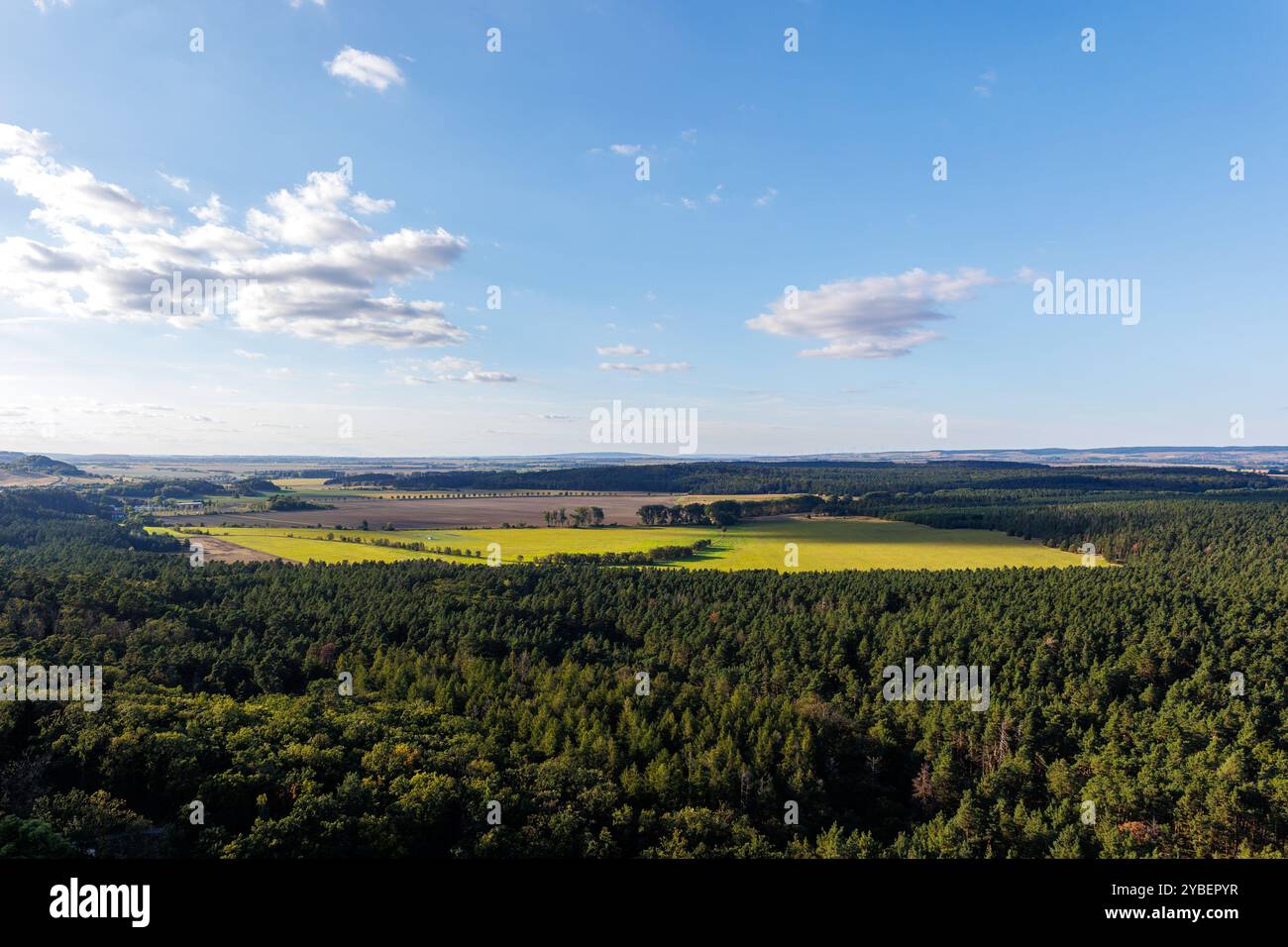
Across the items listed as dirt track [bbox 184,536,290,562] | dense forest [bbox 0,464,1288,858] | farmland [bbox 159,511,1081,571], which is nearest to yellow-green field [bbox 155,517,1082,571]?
farmland [bbox 159,511,1081,571]

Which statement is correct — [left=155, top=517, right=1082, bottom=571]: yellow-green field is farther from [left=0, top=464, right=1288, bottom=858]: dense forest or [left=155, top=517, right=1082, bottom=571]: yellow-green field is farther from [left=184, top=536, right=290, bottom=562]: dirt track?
[left=0, top=464, right=1288, bottom=858]: dense forest

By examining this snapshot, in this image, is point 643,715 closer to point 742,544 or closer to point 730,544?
point 742,544

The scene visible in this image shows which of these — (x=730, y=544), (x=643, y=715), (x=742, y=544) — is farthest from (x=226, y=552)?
(x=643, y=715)

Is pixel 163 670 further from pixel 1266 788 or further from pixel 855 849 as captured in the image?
pixel 1266 788

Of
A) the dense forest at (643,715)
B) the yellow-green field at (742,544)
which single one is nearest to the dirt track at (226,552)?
the yellow-green field at (742,544)
